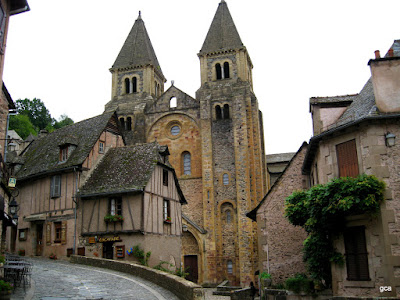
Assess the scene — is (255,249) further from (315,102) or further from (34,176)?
(315,102)

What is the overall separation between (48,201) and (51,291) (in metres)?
12.6

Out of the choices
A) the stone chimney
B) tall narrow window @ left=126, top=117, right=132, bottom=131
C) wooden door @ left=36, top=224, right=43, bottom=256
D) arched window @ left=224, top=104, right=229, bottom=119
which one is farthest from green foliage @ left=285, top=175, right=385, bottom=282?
tall narrow window @ left=126, top=117, right=132, bottom=131

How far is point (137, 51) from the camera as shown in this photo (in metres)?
45.2

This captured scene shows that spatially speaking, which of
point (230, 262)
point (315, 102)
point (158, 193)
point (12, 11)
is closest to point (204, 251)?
point (230, 262)

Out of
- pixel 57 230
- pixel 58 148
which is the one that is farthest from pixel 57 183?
pixel 58 148

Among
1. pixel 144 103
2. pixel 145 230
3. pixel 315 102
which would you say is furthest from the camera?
pixel 144 103

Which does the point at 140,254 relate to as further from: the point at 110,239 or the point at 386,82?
the point at 386,82

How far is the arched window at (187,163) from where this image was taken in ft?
126

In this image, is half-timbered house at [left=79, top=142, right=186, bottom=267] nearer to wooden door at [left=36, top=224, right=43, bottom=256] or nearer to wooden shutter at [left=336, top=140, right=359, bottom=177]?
wooden door at [left=36, top=224, right=43, bottom=256]

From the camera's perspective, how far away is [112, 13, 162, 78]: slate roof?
145ft

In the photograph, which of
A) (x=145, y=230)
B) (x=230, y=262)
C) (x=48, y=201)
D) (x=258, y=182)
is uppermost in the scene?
(x=258, y=182)

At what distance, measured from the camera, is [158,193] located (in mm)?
23406

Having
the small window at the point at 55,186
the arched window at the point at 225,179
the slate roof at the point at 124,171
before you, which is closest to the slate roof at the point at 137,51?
the arched window at the point at 225,179

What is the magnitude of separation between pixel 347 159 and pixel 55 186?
53.8ft
